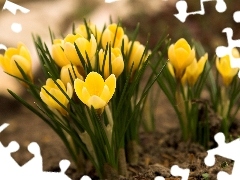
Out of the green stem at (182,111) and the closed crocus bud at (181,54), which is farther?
the green stem at (182,111)

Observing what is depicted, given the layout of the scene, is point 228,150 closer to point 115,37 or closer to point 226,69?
point 226,69

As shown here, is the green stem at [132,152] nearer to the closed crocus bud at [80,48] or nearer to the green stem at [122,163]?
the green stem at [122,163]

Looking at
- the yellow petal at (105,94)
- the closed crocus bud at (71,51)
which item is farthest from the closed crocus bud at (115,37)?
the yellow petal at (105,94)

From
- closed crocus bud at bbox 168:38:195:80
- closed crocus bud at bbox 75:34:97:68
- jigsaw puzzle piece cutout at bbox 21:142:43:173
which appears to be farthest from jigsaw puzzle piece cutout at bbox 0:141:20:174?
closed crocus bud at bbox 168:38:195:80

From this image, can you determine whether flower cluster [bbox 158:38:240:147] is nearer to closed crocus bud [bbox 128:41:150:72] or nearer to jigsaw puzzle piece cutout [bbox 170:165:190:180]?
closed crocus bud [bbox 128:41:150:72]

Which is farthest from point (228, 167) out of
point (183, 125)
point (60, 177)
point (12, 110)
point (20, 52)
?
point (12, 110)

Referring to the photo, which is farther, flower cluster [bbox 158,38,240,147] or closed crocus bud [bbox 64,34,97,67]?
flower cluster [bbox 158,38,240,147]
